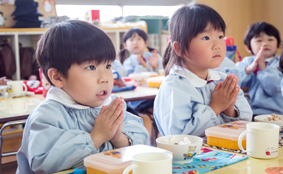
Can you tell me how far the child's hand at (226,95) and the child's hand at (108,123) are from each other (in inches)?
18.4

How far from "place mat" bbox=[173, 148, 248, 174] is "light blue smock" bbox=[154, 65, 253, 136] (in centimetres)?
32

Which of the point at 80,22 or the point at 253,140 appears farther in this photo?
the point at 80,22

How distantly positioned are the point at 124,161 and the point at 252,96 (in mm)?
1857

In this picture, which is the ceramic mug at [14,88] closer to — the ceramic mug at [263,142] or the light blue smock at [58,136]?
the light blue smock at [58,136]

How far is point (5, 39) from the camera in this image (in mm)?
3811

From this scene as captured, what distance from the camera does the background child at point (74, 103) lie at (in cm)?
92

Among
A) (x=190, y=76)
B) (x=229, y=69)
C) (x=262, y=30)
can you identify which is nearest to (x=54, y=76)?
(x=190, y=76)

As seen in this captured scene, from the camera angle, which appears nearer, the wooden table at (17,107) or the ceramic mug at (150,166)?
the ceramic mug at (150,166)

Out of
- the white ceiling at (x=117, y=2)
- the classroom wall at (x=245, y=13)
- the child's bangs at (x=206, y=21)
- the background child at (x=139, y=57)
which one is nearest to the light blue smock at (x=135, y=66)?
the background child at (x=139, y=57)

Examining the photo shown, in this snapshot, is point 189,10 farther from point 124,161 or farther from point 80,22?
point 124,161

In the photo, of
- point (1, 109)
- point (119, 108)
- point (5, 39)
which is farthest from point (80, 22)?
point (5, 39)

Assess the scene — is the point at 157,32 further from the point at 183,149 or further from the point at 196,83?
the point at 183,149

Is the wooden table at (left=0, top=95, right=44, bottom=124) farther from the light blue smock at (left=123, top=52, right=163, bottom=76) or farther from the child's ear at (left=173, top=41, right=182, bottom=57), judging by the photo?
the light blue smock at (left=123, top=52, right=163, bottom=76)

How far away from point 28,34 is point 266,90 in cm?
281
